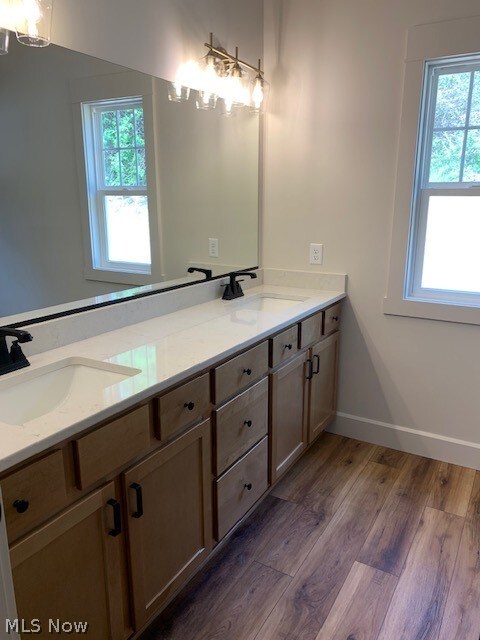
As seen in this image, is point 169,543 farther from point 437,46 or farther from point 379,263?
point 437,46

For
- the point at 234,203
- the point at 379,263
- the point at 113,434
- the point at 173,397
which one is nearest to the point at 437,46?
the point at 379,263

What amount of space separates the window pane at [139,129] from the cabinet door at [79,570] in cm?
138

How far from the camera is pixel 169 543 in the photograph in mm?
1572

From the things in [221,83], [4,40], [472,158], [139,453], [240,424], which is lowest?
[240,424]

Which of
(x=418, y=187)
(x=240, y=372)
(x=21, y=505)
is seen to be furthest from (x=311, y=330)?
(x=21, y=505)

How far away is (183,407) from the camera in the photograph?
5.03 feet

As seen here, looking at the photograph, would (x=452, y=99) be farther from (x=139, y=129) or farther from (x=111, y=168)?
(x=111, y=168)

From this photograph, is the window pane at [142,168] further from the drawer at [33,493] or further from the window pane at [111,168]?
the drawer at [33,493]

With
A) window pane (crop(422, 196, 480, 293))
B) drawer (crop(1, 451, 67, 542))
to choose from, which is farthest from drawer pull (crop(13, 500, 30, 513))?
window pane (crop(422, 196, 480, 293))

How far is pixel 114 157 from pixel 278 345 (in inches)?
40.4

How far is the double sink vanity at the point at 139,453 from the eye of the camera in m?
1.12

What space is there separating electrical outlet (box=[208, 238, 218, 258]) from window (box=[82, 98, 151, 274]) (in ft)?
1.60

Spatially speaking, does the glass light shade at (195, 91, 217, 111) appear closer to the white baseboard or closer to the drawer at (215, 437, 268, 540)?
the drawer at (215, 437, 268, 540)

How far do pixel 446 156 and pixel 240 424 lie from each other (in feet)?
5.62
